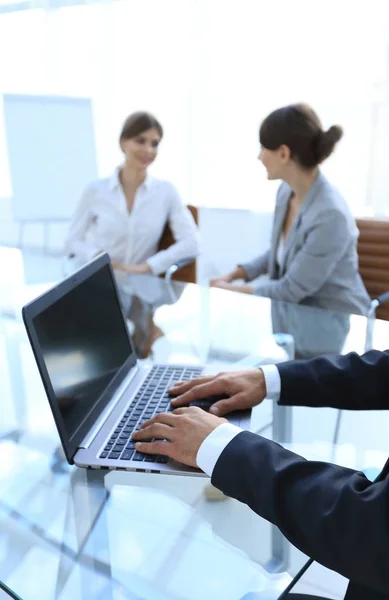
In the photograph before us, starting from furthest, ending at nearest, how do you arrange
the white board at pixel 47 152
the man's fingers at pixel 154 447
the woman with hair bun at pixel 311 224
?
the white board at pixel 47 152
the woman with hair bun at pixel 311 224
the man's fingers at pixel 154 447

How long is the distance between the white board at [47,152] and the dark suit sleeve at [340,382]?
3.18 meters

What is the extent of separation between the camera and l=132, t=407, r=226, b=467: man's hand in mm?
779

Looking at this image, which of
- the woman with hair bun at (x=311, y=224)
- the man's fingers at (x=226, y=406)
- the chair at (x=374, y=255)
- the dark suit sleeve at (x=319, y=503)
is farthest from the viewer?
the chair at (x=374, y=255)

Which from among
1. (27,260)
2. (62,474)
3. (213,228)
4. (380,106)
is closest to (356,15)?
(380,106)

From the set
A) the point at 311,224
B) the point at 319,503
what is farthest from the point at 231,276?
the point at 319,503

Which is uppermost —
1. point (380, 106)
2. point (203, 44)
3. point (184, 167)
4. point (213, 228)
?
point (203, 44)

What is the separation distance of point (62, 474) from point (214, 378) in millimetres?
304

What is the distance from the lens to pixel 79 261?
246 centimetres

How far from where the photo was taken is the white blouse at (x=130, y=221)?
256 cm

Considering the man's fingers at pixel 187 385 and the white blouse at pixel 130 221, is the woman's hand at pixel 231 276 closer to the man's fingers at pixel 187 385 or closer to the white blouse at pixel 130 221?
the white blouse at pixel 130 221

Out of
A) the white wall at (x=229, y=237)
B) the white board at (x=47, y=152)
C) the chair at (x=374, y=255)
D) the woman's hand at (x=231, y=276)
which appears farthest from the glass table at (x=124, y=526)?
the white board at (x=47, y=152)

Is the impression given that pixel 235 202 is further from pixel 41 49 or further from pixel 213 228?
pixel 41 49

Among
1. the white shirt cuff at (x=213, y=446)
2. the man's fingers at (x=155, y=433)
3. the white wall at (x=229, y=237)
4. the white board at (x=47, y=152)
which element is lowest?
the white wall at (x=229, y=237)

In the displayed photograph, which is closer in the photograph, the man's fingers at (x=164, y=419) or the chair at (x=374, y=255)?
the man's fingers at (x=164, y=419)
